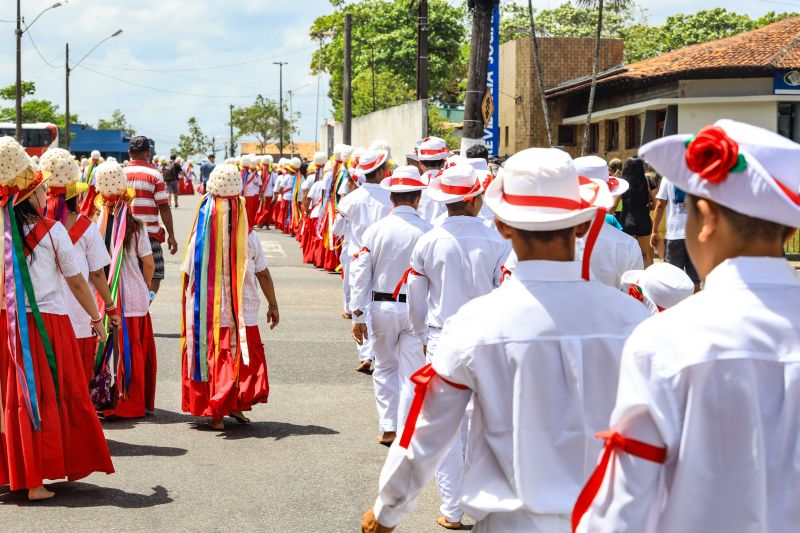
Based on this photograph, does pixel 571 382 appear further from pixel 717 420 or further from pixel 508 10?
pixel 508 10

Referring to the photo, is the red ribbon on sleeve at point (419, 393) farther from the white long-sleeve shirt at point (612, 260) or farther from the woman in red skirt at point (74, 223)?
the woman in red skirt at point (74, 223)

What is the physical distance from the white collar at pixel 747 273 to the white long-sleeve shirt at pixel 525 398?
0.80 meters

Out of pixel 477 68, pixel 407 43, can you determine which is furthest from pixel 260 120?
pixel 477 68

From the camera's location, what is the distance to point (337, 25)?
258ft

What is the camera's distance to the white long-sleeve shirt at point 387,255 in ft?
26.5

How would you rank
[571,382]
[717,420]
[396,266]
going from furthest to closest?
[396,266], [571,382], [717,420]

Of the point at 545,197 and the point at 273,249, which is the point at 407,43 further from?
the point at 545,197

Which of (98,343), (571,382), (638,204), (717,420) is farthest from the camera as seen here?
(638,204)

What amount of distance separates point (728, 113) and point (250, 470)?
28740 mm

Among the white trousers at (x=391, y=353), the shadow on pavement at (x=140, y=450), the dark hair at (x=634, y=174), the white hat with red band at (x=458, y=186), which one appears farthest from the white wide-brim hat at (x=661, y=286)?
the dark hair at (x=634, y=174)

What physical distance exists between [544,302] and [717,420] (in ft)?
3.09

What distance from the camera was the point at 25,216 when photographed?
6422 mm

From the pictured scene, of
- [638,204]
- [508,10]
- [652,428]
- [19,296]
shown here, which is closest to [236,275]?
[19,296]

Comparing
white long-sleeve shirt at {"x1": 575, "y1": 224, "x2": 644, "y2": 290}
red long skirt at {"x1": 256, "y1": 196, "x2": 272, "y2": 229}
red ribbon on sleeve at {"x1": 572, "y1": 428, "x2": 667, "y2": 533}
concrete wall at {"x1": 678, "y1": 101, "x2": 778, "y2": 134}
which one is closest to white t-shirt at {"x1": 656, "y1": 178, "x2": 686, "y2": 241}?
white long-sleeve shirt at {"x1": 575, "y1": 224, "x2": 644, "y2": 290}
